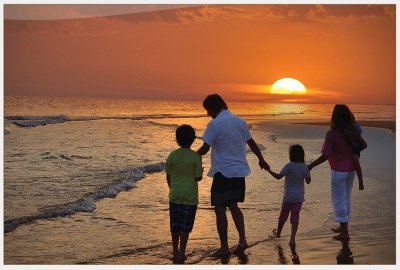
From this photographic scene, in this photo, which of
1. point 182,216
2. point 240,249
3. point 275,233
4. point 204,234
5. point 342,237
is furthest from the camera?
point 204,234

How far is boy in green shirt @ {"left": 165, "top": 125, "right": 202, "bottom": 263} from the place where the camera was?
6191mm

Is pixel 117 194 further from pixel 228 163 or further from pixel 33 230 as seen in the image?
pixel 228 163

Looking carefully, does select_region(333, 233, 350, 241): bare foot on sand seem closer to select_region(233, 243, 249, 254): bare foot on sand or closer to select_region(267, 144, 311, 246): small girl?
select_region(267, 144, 311, 246): small girl

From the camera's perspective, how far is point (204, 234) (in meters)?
7.73

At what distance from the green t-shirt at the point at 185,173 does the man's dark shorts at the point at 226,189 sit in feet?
0.99

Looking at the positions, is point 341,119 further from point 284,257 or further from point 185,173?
point 185,173

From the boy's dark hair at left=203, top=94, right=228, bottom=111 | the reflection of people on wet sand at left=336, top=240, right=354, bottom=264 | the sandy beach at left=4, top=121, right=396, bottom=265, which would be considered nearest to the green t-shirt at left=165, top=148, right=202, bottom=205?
the boy's dark hair at left=203, top=94, right=228, bottom=111

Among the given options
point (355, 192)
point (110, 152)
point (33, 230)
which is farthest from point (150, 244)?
point (110, 152)

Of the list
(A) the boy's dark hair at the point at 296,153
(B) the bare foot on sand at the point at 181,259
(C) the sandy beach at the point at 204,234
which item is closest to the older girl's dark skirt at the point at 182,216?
(B) the bare foot on sand at the point at 181,259

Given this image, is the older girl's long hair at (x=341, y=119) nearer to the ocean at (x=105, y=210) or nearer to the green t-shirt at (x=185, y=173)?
the ocean at (x=105, y=210)

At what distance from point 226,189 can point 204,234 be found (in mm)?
1454

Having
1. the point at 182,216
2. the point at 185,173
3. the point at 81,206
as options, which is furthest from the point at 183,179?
the point at 81,206

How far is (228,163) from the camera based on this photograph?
6410 mm

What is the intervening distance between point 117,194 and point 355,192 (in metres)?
4.20
